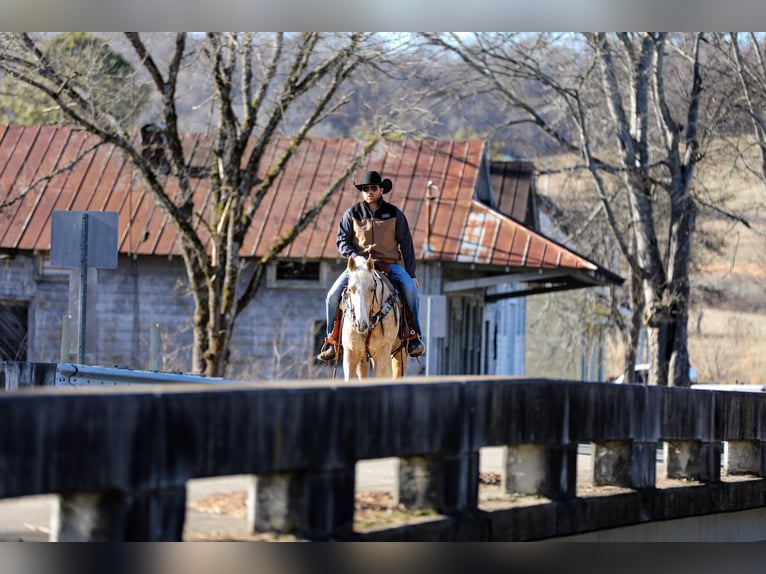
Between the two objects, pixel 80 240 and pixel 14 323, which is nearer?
pixel 80 240

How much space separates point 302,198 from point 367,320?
20.9 meters

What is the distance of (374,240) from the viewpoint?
15234 millimetres

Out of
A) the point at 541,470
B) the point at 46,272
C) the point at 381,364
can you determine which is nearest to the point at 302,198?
the point at 46,272

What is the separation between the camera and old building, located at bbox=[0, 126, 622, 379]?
1308 inches

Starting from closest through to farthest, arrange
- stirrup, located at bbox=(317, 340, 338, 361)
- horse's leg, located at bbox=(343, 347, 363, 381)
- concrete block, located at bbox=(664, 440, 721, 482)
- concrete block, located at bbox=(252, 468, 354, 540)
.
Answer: concrete block, located at bbox=(252, 468, 354, 540), concrete block, located at bbox=(664, 440, 721, 482), horse's leg, located at bbox=(343, 347, 363, 381), stirrup, located at bbox=(317, 340, 338, 361)

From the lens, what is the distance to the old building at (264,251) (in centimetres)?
3322

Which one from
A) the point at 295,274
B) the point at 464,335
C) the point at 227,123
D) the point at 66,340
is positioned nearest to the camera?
the point at 66,340

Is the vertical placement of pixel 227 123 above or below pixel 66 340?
above

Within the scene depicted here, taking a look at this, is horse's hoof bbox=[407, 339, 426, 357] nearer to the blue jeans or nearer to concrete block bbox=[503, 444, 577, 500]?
the blue jeans

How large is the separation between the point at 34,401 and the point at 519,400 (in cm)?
441

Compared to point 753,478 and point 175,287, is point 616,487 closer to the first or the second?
point 753,478

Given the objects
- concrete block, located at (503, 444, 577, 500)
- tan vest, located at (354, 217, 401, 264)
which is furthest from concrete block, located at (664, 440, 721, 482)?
tan vest, located at (354, 217, 401, 264)

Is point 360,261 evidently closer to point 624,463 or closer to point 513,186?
point 624,463

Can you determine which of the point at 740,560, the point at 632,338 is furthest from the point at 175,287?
the point at 740,560
